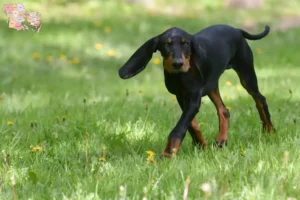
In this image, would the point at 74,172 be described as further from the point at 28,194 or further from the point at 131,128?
the point at 131,128

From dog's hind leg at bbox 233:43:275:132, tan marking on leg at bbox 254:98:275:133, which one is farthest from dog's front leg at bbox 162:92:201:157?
tan marking on leg at bbox 254:98:275:133

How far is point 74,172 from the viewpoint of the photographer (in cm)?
438

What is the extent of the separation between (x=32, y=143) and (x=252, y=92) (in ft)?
5.97

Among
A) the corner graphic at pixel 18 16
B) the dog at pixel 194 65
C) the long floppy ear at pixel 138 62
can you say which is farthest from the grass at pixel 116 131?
the corner graphic at pixel 18 16

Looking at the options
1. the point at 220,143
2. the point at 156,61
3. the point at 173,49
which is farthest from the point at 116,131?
the point at 156,61

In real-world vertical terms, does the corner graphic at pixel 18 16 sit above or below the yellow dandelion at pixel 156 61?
above

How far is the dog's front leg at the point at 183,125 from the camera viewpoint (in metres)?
4.72

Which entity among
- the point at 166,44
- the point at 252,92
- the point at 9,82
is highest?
the point at 166,44

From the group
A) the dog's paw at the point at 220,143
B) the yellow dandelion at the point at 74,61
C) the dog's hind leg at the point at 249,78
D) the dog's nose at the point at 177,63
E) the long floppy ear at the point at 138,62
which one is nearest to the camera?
the dog's nose at the point at 177,63

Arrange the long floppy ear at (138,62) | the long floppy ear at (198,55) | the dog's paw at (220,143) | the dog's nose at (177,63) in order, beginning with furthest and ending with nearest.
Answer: the dog's paw at (220,143)
the long floppy ear at (138,62)
the long floppy ear at (198,55)
the dog's nose at (177,63)

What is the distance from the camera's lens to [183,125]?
4801 millimetres

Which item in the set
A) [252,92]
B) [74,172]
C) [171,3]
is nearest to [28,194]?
[74,172]

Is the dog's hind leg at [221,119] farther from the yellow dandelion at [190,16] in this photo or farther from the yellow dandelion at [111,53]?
the yellow dandelion at [190,16]

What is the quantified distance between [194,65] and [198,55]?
74 millimetres
